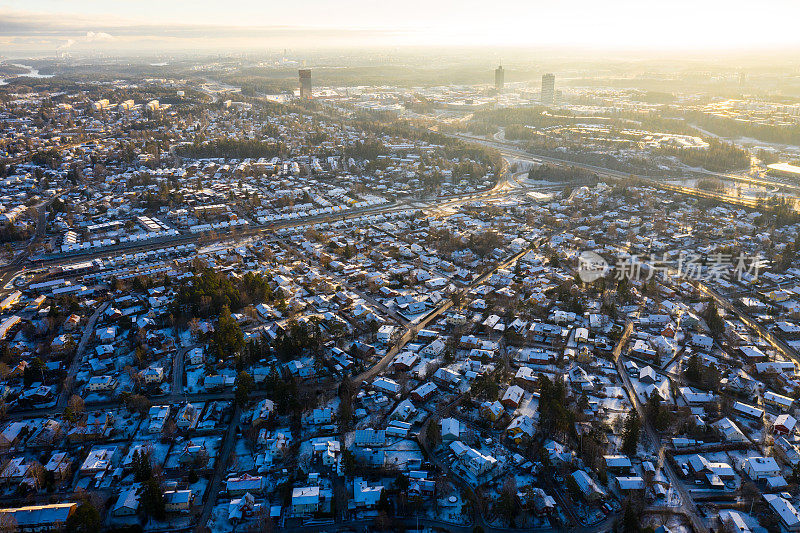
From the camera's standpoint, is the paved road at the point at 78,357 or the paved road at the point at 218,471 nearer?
the paved road at the point at 218,471

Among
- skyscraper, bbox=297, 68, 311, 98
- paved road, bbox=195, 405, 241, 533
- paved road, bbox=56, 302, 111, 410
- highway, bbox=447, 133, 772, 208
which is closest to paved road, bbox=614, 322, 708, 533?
paved road, bbox=195, 405, 241, 533

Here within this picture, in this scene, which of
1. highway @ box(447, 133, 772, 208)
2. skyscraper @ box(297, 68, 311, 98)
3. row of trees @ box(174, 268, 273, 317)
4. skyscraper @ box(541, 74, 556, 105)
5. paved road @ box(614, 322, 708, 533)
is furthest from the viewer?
skyscraper @ box(297, 68, 311, 98)

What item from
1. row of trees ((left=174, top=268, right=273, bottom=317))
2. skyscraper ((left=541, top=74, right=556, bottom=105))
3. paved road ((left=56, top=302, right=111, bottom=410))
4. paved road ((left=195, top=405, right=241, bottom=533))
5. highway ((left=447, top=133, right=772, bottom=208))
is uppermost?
skyscraper ((left=541, top=74, right=556, bottom=105))

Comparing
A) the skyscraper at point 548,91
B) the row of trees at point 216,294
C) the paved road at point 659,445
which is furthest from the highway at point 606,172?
the skyscraper at point 548,91

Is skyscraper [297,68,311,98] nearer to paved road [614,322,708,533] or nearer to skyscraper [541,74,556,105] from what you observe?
skyscraper [541,74,556,105]

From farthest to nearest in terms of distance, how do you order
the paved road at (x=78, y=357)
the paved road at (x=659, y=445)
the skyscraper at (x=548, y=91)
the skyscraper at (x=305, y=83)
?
1. the skyscraper at (x=305, y=83)
2. the skyscraper at (x=548, y=91)
3. the paved road at (x=78, y=357)
4. the paved road at (x=659, y=445)

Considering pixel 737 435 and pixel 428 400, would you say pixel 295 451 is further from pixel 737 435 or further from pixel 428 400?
pixel 737 435

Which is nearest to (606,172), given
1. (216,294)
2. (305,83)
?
(216,294)

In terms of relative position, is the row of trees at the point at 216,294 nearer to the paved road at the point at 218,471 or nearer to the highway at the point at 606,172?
the paved road at the point at 218,471
